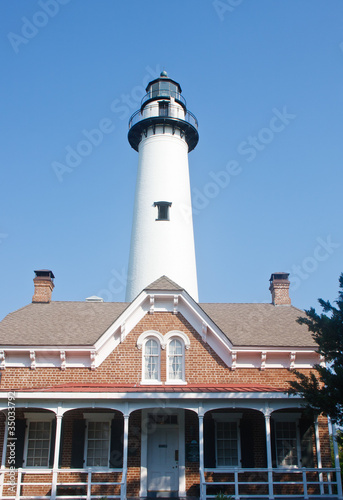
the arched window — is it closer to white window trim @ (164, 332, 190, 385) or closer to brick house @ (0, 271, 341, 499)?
brick house @ (0, 271, 341, 499)

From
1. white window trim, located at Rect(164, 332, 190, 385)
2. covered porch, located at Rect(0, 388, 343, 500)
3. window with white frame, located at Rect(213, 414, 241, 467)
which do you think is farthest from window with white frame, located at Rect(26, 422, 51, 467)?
window with white frame, located at Rect(213, 414, 241, 467)

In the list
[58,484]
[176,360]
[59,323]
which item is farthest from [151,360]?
[58,484]

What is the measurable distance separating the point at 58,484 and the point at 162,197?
1271 cm

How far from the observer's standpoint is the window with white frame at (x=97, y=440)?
1494cm

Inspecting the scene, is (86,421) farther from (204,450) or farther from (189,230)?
(189,230)

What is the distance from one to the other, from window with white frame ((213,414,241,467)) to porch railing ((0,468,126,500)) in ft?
10.1

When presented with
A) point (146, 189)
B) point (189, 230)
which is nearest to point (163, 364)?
point (189, 230)

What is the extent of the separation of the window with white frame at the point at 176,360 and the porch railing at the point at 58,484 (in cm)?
323

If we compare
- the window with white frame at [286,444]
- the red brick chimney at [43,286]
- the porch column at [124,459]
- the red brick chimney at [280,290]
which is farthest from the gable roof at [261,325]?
the red brick chimney at [43,286]

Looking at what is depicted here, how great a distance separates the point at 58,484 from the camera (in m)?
13.3

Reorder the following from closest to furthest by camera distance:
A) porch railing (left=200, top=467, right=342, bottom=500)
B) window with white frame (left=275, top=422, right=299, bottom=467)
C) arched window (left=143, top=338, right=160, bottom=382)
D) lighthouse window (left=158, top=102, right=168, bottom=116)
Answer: porch railing (left=200, top=467, right=342, bottom=500) → window with white frame (left=275, top=422, right=299, bottom=467) → arched window (left=143, top=338, right=160, bottom=382) → lighthouse window (left=158, top=102, right=168, bottom=116)

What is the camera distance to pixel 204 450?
1493cm

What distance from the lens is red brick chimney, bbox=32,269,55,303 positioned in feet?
64.7

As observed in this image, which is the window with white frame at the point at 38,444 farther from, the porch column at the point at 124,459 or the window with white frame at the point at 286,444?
the window with white frame at the point at 286,444
